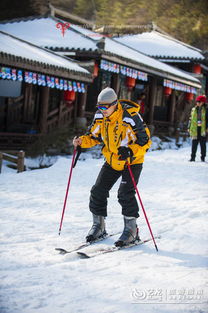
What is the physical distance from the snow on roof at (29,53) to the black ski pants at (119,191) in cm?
693

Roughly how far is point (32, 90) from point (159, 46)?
12730mm

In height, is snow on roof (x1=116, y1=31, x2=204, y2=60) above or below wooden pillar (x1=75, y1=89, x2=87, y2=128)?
above

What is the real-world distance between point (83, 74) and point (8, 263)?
992 centimetres

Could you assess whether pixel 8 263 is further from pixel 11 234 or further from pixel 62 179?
pixel 62 179

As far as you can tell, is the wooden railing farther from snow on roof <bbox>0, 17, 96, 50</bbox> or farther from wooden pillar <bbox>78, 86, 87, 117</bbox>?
snow on roof <bbox>0, 17, 96, 50</bbox>

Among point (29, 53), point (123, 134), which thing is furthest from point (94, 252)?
point (29, 53)

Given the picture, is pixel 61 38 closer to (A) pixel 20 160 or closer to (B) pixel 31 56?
(B) pixel 31 56

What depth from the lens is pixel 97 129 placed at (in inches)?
176

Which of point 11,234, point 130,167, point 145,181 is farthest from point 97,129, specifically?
point 145,181

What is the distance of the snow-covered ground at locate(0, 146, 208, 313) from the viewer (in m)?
2.94

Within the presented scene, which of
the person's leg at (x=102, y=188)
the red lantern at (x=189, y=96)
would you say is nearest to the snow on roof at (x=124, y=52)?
the red lantern at (x=189, y=96)

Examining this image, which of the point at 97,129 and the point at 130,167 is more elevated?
the point at 97,129

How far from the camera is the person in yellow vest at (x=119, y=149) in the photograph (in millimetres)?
4180

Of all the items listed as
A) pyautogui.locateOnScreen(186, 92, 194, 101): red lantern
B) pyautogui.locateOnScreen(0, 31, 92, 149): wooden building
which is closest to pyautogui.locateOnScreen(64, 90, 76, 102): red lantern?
pyautogui.locateOnScreen(0, 31, 92, 149): wooden building
